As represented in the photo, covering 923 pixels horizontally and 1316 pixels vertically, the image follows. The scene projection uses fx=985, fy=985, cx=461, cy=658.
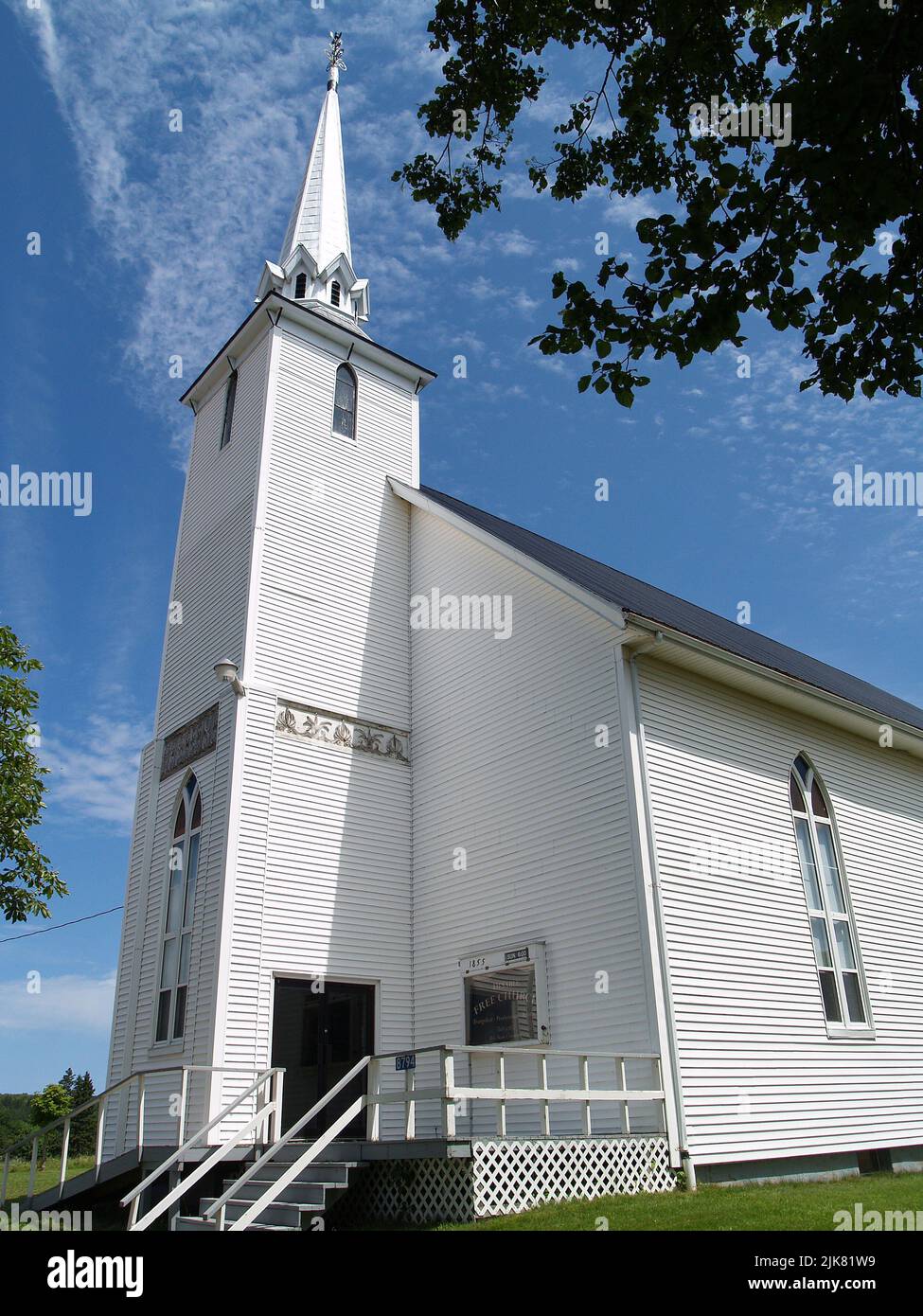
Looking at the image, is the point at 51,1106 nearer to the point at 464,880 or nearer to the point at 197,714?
the point at 197,714

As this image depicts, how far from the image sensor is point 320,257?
2223 centimetres

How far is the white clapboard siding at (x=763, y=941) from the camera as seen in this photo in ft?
39.4

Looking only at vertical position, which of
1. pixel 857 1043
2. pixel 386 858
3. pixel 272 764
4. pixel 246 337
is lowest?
pixel 857 1043

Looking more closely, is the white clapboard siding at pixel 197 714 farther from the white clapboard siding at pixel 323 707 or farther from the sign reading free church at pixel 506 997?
the sign reading free church at pixel 506 997

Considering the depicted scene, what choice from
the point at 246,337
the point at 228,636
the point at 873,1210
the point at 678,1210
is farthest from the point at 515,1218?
the point at 246,337

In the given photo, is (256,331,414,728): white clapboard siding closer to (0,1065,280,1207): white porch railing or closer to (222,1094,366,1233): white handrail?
(0,1065,280,1207): white porch railing

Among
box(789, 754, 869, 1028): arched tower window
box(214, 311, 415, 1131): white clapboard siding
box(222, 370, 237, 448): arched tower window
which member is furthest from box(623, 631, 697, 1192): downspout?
box(222, 370, 237, 448): arched tower window

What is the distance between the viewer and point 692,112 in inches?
327

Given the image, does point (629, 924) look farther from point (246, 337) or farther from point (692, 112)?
point (246, 337)

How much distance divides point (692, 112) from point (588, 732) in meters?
7.59

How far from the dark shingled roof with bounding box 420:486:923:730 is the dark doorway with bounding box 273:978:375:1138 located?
7.06m

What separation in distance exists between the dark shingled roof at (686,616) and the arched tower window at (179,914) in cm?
664

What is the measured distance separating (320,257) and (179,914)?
14891 millimetres

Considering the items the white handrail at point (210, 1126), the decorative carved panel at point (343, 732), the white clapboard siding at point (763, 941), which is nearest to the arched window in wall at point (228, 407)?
the decorative carved panel at point (343, 732)
